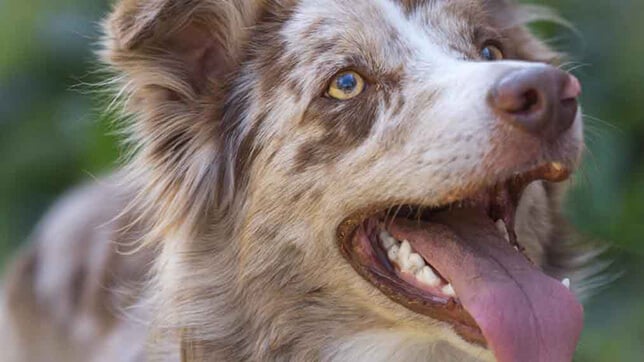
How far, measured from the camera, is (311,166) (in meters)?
3.44

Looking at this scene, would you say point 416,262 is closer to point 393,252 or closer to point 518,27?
point 393,252

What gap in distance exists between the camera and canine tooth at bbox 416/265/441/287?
3.24 m

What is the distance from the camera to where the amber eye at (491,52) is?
366cm

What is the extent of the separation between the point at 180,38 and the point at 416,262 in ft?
3.40

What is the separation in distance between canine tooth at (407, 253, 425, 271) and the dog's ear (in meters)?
0.88

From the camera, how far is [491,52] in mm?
3709

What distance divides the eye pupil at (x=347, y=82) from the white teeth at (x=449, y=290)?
25.9 inches

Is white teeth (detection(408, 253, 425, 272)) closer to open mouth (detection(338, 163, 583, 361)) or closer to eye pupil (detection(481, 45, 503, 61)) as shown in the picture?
open mouth (detection(338, 163, 583, 361))

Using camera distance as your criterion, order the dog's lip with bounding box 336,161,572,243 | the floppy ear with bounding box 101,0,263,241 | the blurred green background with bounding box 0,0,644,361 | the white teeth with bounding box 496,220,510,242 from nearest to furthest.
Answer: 1. the dog's lip with bounding box 336,161,572,243
2. the white teeth with bounding box 496,220,510,242
3. the floppy ear with bounding box 101,0,263,241
4. the blurred green background with bounding box 0,0,644,361

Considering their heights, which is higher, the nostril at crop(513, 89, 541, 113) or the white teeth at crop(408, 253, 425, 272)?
the nostril at crop(513, 89, 541, 113)

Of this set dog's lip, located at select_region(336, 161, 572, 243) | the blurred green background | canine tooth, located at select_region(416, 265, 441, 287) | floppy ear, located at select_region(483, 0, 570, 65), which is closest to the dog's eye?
dog's lip, located at select_region(336, 161, 572, 243)

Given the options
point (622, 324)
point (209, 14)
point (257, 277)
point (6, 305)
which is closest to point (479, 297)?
point (257, 277)

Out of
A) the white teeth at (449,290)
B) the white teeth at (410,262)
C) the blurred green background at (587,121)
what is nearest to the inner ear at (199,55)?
the white teeth at (410,262)

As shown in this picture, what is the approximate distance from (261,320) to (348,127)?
67 cm
